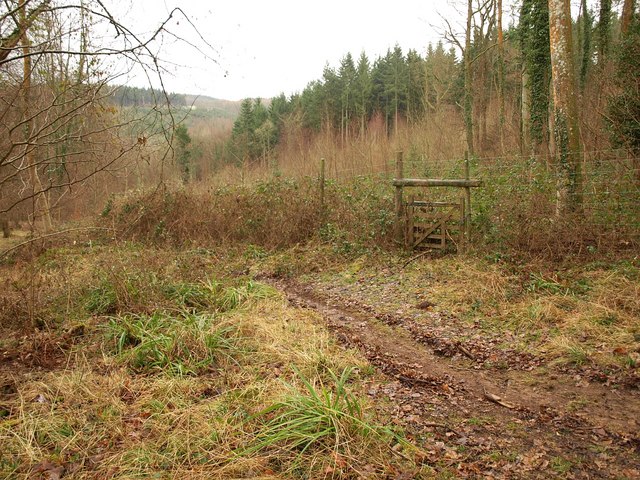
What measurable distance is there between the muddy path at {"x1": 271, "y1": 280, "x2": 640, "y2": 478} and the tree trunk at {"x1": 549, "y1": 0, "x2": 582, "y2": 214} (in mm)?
3915

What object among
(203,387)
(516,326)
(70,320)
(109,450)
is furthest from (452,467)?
(70,320)

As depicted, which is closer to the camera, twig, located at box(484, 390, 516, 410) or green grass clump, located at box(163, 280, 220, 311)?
twig, located at box(484, 390, 516, 410)

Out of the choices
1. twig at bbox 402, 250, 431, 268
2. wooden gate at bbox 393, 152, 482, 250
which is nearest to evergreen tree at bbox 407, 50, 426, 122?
wooden gate at bbox 393, 152, 482, 250

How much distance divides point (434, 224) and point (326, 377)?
5431 mm

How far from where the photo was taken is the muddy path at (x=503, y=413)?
10.2 feet

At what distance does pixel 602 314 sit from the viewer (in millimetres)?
5359

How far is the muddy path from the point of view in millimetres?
3117

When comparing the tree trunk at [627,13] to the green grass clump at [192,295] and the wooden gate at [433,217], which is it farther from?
the green grass clump at [192,295]

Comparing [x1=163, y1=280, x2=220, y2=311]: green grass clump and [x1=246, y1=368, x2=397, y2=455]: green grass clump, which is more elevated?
[x1=163, y1=280, x2=220, y2=311]: green grass clump

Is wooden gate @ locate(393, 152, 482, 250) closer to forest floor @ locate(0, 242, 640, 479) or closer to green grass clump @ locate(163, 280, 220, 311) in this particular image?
forest floor @ locate(0, 242, 640, 479)

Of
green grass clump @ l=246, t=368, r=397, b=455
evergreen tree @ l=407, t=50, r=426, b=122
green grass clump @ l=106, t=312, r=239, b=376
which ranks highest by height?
evergreen tree @ l=407, t=50, r=426, b=122

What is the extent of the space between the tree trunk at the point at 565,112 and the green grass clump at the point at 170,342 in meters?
6.20

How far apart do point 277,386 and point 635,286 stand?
5.12 metres

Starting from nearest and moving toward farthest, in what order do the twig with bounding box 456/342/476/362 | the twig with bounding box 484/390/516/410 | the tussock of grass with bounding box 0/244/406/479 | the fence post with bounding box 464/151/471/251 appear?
1. the tussock of grass with bounding box 0/244/406/479
2. the twig with bounding box 484/390/516/410
3. the twig with bounding box 456/342/476/362
4. the fence post with bounding box 464/151/471/251
